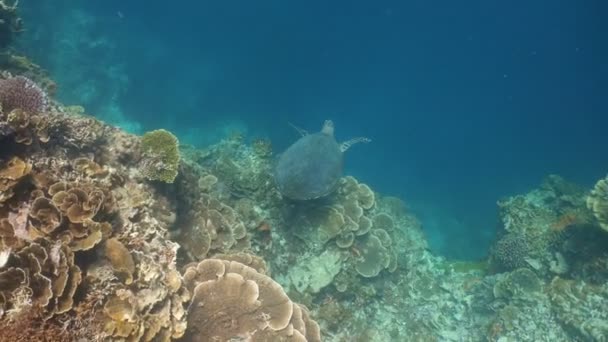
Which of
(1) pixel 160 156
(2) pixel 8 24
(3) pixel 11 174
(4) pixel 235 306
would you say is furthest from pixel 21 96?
(2) pixel 8 24

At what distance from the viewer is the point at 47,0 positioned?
90.0 ft

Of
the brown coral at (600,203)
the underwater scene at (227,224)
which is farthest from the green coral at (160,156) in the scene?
the brown coral at (600,203)

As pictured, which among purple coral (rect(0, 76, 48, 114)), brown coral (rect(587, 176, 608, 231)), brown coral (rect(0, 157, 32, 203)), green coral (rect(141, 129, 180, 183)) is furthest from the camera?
brown coral (rect(587, 176, 608, 231))

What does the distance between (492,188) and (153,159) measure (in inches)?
1160

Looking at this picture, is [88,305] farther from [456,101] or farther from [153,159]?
[456,101]

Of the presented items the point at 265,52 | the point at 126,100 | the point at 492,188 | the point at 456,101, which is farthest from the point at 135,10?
the point at 456,101

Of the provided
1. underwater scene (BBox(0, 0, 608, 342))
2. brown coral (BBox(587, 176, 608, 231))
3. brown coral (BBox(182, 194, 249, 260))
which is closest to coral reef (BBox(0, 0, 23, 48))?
underwater scene (BBox(0, 0, 608, 342))

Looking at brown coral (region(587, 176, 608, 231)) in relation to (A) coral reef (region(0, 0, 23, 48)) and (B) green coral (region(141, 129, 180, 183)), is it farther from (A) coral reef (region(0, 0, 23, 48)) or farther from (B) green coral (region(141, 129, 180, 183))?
(A) coral reef (region(0, 0, 23, 48))

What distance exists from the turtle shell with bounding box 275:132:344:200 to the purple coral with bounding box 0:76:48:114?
4317 millimetres

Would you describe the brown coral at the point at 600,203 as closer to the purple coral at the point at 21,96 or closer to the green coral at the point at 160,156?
the green coral at the point at 160,156

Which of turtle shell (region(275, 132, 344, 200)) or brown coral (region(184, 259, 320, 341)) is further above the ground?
turtle shell (region(275, 132, 344, 200))

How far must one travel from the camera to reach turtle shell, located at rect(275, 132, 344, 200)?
784 cm

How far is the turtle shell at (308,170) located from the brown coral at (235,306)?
2.85 metres

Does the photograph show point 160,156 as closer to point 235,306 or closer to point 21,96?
point 21,96
